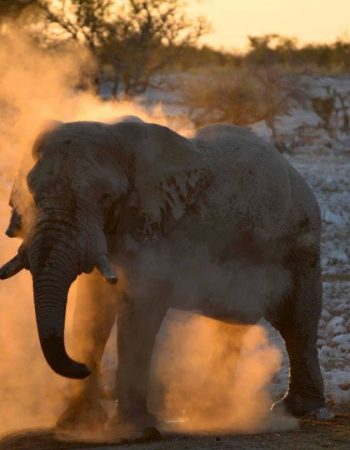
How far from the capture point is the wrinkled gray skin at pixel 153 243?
16.4 ft

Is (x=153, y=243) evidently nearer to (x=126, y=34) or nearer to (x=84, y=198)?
(x=84, y=198)

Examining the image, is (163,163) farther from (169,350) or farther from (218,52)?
(218,52)

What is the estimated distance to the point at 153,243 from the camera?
5.50 meters

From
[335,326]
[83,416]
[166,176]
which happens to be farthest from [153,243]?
[335,326]

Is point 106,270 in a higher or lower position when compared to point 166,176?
lower

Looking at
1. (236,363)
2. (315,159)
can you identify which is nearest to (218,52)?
(315,159)

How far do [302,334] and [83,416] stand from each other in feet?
3.99

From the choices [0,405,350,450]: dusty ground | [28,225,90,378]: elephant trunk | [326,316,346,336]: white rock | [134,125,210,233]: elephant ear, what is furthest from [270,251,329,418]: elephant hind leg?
A: [326,316,346,336]: white rock

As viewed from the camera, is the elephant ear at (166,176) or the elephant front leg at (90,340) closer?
the elephant ear at (166,176)

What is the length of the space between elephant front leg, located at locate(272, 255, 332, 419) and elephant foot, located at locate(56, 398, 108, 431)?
3.26 feet

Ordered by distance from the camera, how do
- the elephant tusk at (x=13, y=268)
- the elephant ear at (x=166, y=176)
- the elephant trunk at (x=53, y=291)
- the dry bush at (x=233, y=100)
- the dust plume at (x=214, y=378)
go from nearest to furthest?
the elephant trunk at (x=53, y=291) < the elephant tusk at (x=13, y=268) < the elephant ear at (x=166, y=176) < the dust plume at (x=214, y=378) < the dry bush at (x=233, y=100)

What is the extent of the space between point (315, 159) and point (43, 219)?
1293 cm

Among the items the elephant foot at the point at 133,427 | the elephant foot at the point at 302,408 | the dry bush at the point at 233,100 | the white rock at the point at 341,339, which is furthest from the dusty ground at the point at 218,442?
the dry bush at the point at 233,100

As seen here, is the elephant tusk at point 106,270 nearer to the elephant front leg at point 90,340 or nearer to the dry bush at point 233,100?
the elephant front leg at point 90,340
